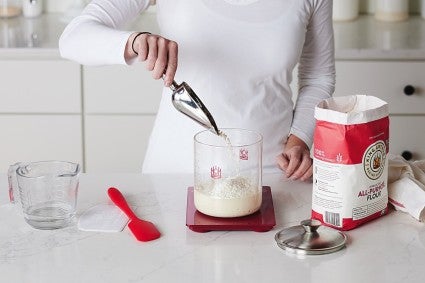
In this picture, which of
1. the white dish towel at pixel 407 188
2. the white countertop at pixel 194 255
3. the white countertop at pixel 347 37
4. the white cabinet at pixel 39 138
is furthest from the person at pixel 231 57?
the white cabinet at pixel 39 138

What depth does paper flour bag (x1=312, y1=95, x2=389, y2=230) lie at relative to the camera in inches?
56.6

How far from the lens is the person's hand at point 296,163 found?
1724mm

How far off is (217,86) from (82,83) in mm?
1068

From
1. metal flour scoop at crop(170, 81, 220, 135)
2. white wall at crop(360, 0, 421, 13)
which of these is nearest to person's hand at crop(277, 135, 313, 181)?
metal flour scoop at crop(170, 81, 220, 135)

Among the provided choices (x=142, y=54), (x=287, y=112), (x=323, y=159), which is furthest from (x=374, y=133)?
(x=287, y=112)

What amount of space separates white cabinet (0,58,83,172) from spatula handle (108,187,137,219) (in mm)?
1300

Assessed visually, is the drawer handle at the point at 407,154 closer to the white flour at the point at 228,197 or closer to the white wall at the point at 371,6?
the white wall at the point at 371,6

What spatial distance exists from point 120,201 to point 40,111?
1.40 meters

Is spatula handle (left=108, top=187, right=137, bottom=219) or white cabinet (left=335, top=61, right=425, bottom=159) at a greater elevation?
white cabinet (left=335, top=61, right=425, bottom=159)

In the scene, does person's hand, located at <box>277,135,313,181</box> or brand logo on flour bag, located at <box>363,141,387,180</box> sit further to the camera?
person's hand, located at <box>277,135,313,181</box>

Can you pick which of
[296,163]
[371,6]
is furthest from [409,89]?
[296,163]

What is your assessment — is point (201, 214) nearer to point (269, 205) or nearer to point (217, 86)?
point (269, 205)

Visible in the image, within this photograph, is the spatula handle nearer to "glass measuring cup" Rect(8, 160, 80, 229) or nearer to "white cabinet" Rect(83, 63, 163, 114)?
"glass measuring cup" Rect(8, 160, 80, 229)

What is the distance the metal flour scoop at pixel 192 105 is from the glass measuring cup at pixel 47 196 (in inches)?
8.2
